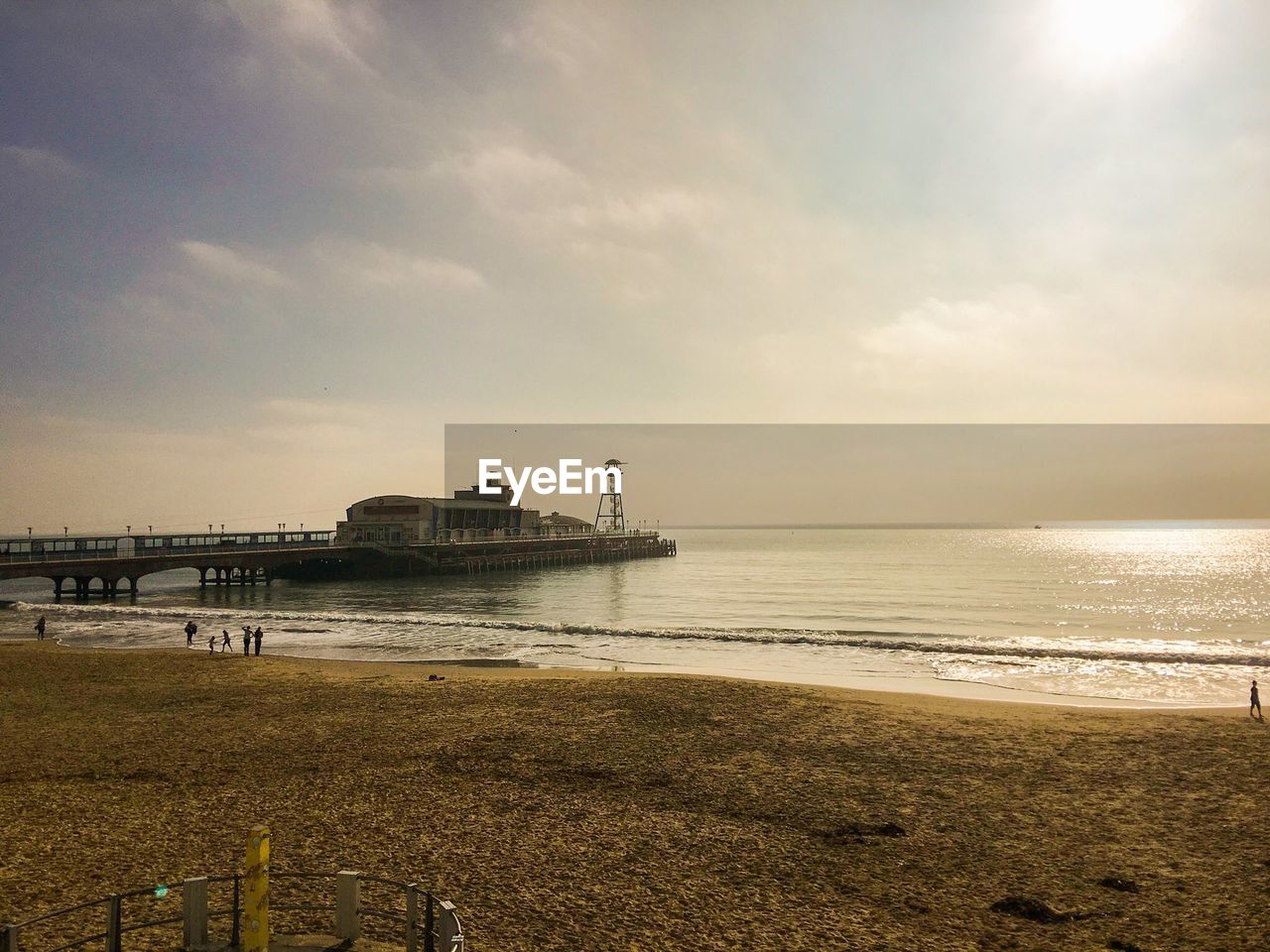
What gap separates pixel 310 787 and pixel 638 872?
613 centimetres

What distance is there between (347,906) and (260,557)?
68296mm

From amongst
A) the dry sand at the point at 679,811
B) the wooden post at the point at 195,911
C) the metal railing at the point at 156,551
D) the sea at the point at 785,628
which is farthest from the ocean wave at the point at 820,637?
the wooden post at the point at 195,911

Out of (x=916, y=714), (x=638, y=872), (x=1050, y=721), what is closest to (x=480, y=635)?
(x=916, y=714)

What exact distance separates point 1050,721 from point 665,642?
2072 cm

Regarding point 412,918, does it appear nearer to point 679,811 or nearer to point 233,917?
point 233,917

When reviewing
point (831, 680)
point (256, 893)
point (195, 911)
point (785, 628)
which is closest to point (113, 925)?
point (195, 911)

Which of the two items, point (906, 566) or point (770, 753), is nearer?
point (770, 753)

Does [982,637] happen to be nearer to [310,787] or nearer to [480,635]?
[480,635]

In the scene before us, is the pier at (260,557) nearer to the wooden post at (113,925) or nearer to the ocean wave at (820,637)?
the ocean wave at (820,637)

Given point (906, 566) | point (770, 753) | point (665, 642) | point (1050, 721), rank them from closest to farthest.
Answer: point (770, 753), point (1050, 721), point (665, 642), point (906, 566)

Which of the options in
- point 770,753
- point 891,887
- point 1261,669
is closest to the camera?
point 891,887


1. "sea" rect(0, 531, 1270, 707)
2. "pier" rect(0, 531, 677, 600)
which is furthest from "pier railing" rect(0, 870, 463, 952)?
"pier" rect(0, 531, 677, 600)

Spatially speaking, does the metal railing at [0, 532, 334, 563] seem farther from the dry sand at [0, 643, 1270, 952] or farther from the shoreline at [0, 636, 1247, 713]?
the dry sand at [0, 643, 1270, 952]

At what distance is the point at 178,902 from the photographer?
323 inches
